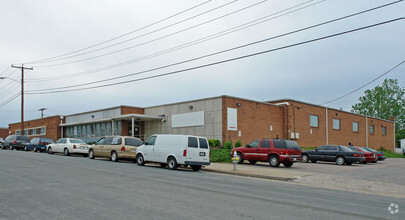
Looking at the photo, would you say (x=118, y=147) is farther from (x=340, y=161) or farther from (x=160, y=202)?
(x=340, y=161)

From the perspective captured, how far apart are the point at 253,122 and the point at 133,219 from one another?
91.7 ft

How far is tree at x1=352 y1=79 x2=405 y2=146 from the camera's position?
77.6m

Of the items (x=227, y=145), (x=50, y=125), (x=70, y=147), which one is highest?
(x=50, y=125)

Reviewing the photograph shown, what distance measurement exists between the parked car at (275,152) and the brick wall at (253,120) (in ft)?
24.8

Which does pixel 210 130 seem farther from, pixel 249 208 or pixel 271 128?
pixel 249 208

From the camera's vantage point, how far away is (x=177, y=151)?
17.7 m

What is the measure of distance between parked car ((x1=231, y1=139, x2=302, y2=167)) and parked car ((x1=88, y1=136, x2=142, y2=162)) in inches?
292

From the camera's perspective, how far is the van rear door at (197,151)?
17.6 metres

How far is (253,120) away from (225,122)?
4.59 metres

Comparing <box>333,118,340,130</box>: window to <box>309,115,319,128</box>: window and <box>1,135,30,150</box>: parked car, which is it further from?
<box>1,135,30,150</box>: parked car

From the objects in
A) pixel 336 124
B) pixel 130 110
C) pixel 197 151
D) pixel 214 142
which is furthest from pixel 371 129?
pixel 197 151

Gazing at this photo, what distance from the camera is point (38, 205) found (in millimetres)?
7535

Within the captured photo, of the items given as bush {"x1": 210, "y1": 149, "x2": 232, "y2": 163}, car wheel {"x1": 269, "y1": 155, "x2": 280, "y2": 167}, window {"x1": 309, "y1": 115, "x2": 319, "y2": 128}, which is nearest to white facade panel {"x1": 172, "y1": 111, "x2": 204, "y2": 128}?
bush {"x1": 210, "y1": 149, "x2": 232, "y2": 163}

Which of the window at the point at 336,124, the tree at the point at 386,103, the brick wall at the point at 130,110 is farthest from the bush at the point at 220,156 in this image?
the tree at the point at 386,103
